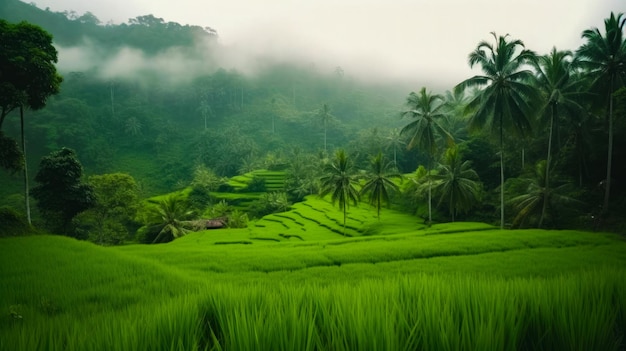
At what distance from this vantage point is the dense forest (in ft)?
87.8

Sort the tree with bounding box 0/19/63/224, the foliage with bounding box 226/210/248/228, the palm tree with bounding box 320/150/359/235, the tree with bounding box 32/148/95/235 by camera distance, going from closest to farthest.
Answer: the tree with bounding box 0/19/63/224
the tree with bounding box 32/148/95/235
the palm tree with bounding box 320/150/359/235
the foliage with bounding box 226/210/248/228

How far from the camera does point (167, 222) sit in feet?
124

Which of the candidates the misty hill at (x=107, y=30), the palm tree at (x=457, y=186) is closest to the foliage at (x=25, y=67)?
the palm tree at (x=457, y=186)

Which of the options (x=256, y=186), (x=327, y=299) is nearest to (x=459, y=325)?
(x=327, y=299)

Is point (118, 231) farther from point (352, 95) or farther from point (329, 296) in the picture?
point (352, 95)

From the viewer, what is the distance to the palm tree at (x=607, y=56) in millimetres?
25422

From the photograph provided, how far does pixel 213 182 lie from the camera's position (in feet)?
216

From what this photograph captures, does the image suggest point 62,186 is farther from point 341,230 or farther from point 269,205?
point 269,205

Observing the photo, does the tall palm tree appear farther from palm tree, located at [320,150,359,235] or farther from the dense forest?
palm tree, located at [320,150,359,235]

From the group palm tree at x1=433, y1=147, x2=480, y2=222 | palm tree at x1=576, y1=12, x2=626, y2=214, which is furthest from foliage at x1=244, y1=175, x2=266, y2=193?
palm tree at x1=576, y1=12, x2=626, y2=214

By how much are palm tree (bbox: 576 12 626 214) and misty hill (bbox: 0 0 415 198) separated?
147 feet

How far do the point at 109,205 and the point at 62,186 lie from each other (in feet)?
51.5

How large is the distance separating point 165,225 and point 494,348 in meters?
41.4

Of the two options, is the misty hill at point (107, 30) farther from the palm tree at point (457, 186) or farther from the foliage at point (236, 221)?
the palm tree at point (457, 186)
